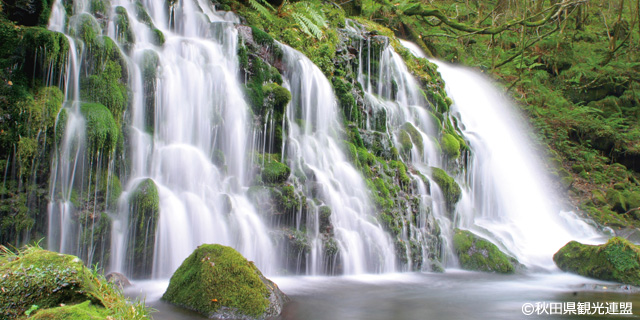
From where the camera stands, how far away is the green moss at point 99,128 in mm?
6037

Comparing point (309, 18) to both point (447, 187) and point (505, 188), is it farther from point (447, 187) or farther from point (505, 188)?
point (505, 188)

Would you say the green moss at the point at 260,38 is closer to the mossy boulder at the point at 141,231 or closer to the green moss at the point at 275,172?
the green moss at the point at 275,172

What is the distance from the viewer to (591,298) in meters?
6.28

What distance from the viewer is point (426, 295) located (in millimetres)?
6418

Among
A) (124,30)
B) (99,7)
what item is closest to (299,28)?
(124,30)

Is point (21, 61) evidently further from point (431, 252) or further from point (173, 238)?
point (431, 252)

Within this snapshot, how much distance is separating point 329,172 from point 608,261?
5.42 m

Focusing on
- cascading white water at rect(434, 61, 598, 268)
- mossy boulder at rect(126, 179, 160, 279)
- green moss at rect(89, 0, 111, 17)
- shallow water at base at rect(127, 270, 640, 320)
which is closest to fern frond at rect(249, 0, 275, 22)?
green moss at rect(89, 0, 111, 17)

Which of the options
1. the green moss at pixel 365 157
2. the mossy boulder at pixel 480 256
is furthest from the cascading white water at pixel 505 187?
the green moss at pixel 365 157

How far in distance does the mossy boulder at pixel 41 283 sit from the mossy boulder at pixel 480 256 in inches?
302

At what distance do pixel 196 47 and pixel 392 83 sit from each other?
615cm

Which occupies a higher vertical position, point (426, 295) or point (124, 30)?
point (124, 30)

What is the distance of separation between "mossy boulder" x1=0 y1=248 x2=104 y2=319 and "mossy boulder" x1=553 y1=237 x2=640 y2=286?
8313 millimetres

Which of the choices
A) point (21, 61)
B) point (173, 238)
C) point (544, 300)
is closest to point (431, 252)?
point (544, 300)
